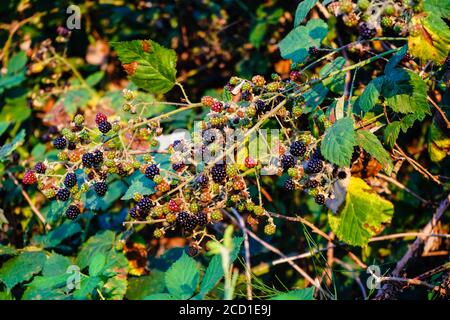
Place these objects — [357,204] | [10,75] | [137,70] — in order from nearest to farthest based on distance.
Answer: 1. [357,204]
2. [137,70]
3. [10,75]

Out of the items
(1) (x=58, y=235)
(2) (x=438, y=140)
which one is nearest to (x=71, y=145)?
(1) (x=58, y=235)

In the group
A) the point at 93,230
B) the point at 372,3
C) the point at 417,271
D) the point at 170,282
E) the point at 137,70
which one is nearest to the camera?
the point at 372,3

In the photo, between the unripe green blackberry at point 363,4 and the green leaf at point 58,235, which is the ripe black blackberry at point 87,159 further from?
the unripe green blackberry at point 363,4

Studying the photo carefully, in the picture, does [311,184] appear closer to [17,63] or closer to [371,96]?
[371,96]

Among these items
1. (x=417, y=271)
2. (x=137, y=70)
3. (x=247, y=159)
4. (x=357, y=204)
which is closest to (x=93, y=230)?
(x=137, y=70)

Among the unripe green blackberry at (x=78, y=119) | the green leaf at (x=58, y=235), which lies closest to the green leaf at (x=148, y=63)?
the unripe green blackberry at (x=78, y=119)
